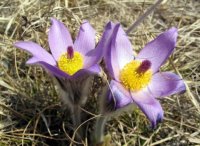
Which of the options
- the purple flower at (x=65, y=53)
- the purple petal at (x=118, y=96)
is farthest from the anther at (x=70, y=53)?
the purple petal at (x=118, y=96)

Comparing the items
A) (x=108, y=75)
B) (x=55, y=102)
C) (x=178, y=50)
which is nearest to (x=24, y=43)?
(x=108, y=75)

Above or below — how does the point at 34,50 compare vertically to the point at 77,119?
above

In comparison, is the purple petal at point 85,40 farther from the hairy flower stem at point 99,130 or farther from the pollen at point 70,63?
the hairy flower stem at point 99,130

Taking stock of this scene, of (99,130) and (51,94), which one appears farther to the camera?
(51,94)

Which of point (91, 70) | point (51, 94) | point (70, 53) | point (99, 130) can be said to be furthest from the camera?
point (51, 94)

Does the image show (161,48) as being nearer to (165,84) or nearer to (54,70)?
(165,84)

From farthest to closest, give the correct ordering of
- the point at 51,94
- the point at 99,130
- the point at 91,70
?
the point at 51,94 < the point at 99,130 < the point at 91,70

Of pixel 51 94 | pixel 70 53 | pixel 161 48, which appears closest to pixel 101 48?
pixel 70 53

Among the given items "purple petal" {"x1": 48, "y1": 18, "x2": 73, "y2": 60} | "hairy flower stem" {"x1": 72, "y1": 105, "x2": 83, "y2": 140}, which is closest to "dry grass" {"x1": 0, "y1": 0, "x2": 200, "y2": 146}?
"hairy flower stem" {"x1": 72, "y1": 105, "x2": 83, "y2": 140}
